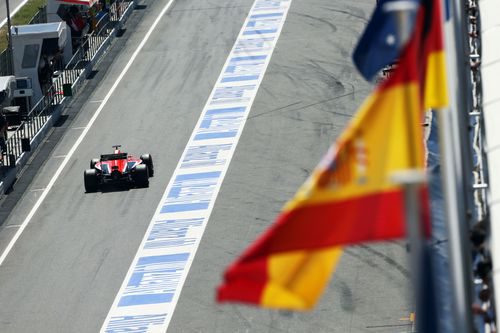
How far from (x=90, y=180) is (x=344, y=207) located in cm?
2478

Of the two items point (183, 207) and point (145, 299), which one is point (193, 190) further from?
point (145, 299)

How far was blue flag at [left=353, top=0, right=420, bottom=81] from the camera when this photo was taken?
40.3 ft

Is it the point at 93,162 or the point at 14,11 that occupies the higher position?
the point at 14,11

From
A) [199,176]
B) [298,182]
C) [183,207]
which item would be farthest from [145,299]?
[199,176]

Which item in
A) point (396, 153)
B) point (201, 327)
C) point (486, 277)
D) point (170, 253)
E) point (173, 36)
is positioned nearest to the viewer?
point (396, 153)

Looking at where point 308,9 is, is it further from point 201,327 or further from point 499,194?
point 499,194

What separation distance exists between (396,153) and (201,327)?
17.0 meters

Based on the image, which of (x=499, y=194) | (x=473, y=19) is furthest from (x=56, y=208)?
(x=499, y=194)

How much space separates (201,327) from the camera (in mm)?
26516

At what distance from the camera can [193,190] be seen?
34.4 metres

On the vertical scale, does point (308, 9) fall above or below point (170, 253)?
above

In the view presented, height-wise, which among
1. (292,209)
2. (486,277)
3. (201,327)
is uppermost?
(292,209)

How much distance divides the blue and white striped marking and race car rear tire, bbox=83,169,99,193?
6.24 feet

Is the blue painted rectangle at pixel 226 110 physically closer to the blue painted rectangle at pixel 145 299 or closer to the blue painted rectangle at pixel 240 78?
the blue painted rectangle at pixel 240 78
